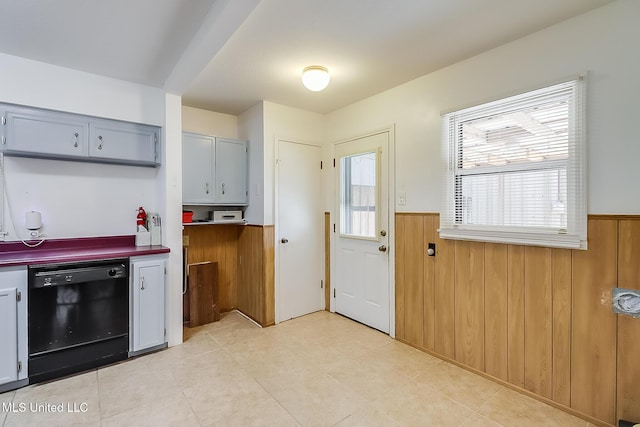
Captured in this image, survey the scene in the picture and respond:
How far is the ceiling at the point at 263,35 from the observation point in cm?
186

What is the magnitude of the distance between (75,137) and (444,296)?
11.7 feet

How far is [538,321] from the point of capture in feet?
7.04

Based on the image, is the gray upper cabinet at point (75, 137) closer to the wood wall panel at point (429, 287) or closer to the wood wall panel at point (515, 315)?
the wood wall panel at point (429, 287)

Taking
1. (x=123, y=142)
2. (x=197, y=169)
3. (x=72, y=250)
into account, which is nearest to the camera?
(x=72, y=250)

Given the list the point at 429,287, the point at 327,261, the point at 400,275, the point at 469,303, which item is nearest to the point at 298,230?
the point at 327,261

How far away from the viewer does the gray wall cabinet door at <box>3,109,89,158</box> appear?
2.43 metres

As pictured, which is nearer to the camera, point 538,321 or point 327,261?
point 538,321

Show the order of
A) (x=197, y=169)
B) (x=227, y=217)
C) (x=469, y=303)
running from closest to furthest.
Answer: (x=469, y=303)
(x=197, y=169)
(x=227, y=217)

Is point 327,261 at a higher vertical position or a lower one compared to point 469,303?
higher

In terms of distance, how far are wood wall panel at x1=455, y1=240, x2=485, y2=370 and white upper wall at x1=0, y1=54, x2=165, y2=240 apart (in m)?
2.88

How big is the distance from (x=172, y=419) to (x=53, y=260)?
1.51m

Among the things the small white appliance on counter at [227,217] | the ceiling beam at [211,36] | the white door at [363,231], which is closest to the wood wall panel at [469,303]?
the white door at [363,231]

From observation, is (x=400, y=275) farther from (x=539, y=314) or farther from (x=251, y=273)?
(x=251, y=273)

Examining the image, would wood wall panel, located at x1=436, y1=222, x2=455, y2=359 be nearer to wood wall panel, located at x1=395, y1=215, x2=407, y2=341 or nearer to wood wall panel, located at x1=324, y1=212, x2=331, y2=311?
wood wall panel, located at x1=395, y1=215, x2=407, y2=341
